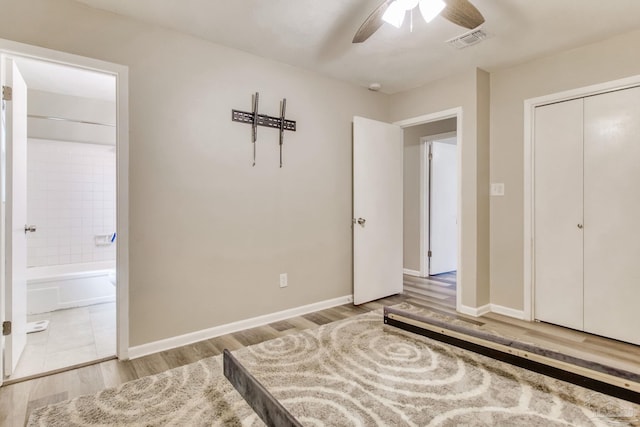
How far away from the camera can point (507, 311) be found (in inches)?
128

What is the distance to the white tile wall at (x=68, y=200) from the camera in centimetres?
407

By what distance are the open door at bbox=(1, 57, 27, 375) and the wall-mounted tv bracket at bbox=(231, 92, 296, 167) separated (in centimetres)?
141

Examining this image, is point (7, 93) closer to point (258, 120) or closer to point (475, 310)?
point (258, 120)

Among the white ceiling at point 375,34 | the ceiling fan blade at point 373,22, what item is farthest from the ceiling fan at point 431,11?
the white ceiling at point 375,34

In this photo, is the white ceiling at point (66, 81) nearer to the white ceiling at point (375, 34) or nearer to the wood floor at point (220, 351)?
the white ceiling at point (375, 34)

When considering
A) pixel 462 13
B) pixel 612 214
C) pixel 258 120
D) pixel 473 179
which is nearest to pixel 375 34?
pixel 462 13

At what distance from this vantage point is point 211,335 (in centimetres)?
271

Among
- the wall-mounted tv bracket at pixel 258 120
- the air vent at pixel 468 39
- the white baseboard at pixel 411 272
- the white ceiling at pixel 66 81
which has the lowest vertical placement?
the white baseboard at pixel 411 272

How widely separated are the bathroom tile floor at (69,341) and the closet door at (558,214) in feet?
12.2

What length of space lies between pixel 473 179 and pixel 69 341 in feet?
12.6

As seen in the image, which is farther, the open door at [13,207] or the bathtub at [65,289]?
the bathtub at [65,289]

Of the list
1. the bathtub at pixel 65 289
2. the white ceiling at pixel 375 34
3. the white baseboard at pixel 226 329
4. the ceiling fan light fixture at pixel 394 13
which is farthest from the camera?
the bathtub at pixel 65 289

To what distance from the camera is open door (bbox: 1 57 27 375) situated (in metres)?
2.04

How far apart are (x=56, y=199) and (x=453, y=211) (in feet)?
18.4
